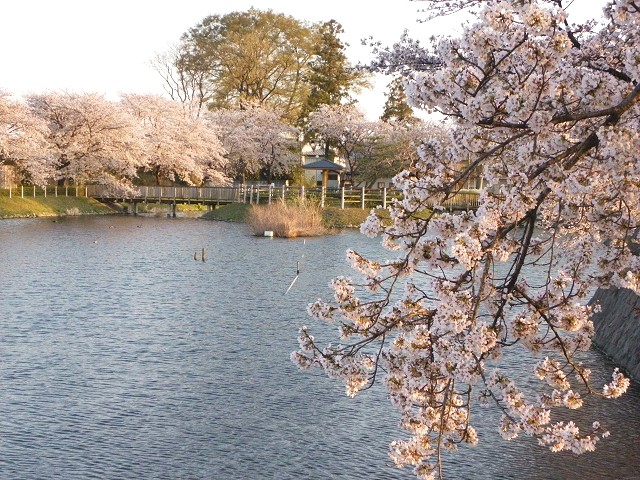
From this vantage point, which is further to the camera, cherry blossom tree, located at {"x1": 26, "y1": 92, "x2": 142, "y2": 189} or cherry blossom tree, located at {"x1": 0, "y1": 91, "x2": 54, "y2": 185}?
cherry blossom tree, located at {"x1": 26, "y1": 92, "x2": 142, "y2": 189}

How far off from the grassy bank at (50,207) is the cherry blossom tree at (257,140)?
46.7 feet

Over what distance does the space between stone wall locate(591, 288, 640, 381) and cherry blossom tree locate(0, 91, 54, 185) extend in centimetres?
4756

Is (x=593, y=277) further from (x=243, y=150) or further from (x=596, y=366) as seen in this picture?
(x=243, y=150)

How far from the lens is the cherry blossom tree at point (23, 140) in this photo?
184 feet

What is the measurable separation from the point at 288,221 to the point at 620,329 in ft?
97.7

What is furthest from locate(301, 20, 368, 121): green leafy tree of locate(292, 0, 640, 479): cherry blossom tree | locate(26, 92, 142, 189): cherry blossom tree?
locate(292, 0, 640, 479): cherry blossom tree

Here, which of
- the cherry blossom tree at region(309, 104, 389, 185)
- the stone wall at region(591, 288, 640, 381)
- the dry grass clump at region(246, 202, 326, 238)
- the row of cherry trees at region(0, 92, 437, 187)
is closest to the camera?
the stone wall at region(591, 288, 640, 381)

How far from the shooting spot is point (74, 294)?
23.4m

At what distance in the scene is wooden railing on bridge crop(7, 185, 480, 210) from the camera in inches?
2218

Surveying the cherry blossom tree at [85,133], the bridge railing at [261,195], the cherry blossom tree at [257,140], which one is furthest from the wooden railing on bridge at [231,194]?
the cherry blossom tree at [257,140]

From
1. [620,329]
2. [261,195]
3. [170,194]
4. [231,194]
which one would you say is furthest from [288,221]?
[620,329]

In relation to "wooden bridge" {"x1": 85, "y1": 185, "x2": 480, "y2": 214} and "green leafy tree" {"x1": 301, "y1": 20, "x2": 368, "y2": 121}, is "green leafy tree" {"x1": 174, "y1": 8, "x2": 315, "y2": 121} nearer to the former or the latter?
"green leafy tree" {"x1": 301, "y1": 20, "x2": 368, "y2": 121}

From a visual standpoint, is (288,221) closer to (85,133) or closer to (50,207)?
(50,207)

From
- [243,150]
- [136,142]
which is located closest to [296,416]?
[136,142]
